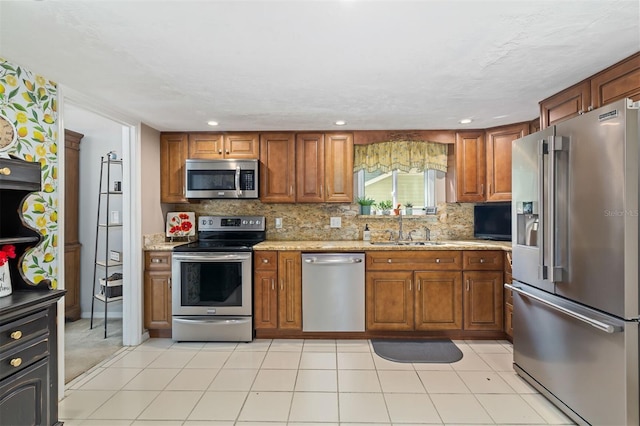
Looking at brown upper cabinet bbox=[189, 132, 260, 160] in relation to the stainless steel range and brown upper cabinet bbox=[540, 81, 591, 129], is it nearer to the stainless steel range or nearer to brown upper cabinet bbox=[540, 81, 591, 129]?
the stainless steel range

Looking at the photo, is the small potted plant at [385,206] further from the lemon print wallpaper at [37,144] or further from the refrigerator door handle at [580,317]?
the lemon print wallpaper at [37,144]

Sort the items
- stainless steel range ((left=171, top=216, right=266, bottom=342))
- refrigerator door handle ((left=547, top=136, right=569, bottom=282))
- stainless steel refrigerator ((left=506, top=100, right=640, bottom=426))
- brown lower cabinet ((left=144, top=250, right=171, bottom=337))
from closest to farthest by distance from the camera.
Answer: stainless steel refrigerator ((left=506, top=100, right=640, bottom=426)) → refrigerator door handle ((left=547, top=136, right=569, bottom=282)) → stainless steel range ((left=171, top=216, right=266, bottom=342)) → brown lower cabinet ((left=144, top=250, right=171, bottom=337))

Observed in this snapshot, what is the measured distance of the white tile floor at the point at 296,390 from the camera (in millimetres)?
2105

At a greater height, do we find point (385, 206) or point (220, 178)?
point (220, 178)

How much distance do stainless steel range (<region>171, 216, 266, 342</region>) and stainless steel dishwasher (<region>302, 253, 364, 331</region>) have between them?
1.90ft

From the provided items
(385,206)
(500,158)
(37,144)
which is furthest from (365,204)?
(37,144)

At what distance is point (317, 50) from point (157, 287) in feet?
9.12

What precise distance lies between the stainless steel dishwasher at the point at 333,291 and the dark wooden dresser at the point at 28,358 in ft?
6.59

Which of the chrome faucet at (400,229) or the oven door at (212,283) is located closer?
the oven door at (212,283)

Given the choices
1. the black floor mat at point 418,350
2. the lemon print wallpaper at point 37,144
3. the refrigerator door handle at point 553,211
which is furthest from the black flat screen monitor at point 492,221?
the lemon print wallpaper at point 37,144

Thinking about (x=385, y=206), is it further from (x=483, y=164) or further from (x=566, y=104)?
(x=566, y=104)

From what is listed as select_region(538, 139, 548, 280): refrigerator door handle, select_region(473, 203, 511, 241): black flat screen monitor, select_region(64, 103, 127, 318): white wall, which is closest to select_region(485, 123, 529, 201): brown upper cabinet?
select_region(473, 203, 511, 241): black flat screen monitor

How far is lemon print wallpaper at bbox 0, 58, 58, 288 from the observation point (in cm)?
204

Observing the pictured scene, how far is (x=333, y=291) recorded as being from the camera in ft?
11.0
